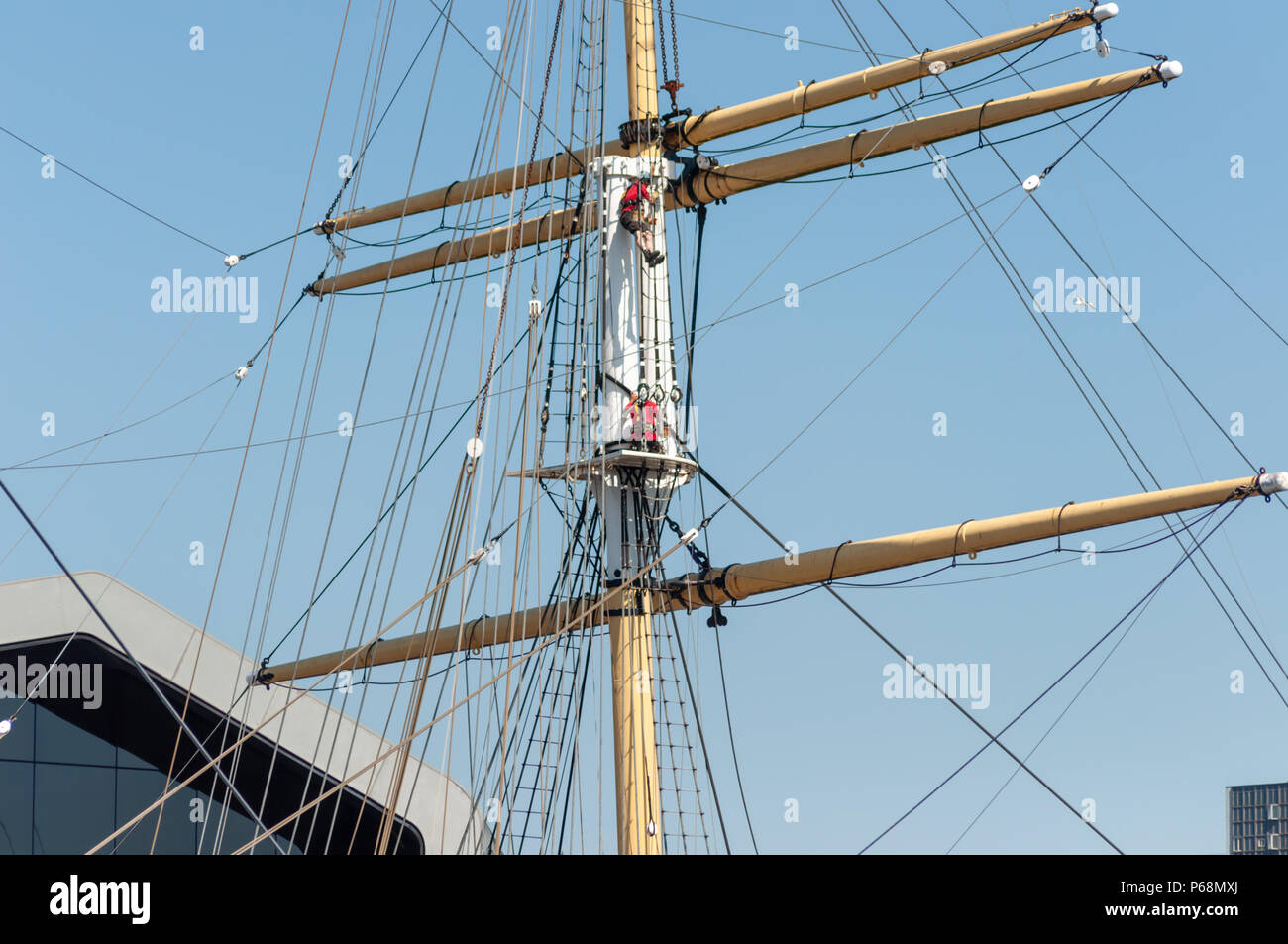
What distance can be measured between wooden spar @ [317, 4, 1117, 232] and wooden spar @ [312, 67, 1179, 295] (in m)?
0.52

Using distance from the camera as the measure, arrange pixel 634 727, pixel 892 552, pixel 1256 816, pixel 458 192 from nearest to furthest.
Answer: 1. pixel 634 727
2. pixel 892 552
3. pixel 458 192
4. pixel 1256 816

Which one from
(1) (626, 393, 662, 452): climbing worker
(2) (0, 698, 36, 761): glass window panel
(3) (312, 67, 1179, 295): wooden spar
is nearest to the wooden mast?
(1) (626, 393, 662, 452): climbing worker

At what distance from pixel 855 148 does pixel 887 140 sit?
42 cm

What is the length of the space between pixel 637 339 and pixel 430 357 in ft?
14.9

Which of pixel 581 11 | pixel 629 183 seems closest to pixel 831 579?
pixel 629 183

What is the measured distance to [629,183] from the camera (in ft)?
65.4

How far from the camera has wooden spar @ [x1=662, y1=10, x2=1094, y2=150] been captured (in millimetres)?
19078

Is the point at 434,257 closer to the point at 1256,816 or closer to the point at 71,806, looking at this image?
the point at 71,806

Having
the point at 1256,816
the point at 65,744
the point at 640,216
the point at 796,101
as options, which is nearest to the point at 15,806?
the point at 65,744

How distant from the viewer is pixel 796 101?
20.3 m

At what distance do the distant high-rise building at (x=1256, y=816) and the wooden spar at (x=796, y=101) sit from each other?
307ft

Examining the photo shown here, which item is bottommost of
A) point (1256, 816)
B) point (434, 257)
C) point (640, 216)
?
point (1256, 816)

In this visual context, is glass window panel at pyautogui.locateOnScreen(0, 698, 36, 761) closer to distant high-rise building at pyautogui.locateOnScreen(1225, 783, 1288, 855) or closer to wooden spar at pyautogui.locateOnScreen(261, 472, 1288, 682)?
wooden spar at pyautogui.locateOnScreen(261, 472, 1288, 682)

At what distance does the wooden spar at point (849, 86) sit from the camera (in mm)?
19078
